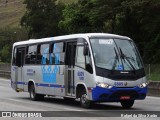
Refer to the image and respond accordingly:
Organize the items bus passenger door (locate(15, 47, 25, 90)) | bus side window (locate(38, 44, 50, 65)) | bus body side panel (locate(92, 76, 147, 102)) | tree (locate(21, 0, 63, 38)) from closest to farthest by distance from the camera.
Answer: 1. bus body side panel (locate(92, 76, 147, 102))
2. bus side window (locate(38, 44, 50, 65))
3. bus passenger door (locate(15, 47, 25, 90))
4. tree (locate(21, 0, 63, 38))

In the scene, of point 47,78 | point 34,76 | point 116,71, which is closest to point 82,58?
point 116,71

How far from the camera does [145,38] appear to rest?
173 feet

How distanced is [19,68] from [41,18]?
2815 inches

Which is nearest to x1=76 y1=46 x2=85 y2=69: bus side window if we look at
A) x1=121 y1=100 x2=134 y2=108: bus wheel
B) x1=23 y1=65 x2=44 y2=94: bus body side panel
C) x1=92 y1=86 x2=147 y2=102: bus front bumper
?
x1=92 y1=86 x2=147 y2=102: bus front bumper

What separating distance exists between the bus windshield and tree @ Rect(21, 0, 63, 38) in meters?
75.7

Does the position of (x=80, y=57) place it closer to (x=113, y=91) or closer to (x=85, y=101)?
(x=85, y=101)

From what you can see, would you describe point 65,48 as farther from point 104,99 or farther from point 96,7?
point 96,7

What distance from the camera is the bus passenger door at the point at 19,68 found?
25406 mm

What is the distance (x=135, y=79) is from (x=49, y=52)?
519 cm

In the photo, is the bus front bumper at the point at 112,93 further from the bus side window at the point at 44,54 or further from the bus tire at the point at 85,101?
the bus side window at the point at 44,54

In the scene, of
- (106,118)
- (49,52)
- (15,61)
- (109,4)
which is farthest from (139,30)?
(106,118)

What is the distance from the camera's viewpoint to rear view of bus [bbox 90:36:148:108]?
698 inches

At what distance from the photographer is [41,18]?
317 ft

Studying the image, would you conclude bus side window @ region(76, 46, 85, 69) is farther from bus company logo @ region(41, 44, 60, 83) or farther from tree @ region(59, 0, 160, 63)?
tree @ region(59, 0, 160, 63)
